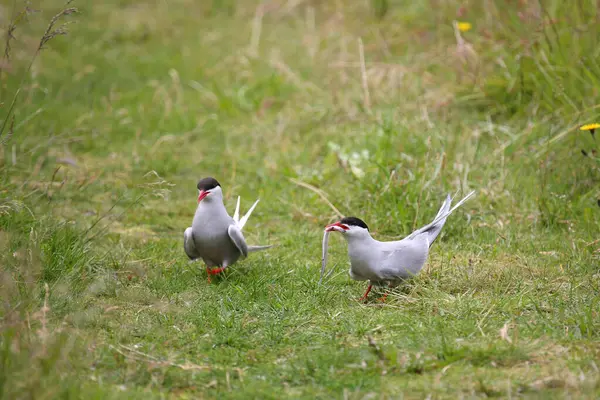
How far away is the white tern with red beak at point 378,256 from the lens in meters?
4.02

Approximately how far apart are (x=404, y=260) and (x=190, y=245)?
1.22 meters

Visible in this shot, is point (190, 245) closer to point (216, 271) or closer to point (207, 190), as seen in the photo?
point (216, 271)

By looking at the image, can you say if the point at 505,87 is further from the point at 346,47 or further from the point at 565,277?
the point at 565,277

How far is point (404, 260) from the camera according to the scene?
13.4ft

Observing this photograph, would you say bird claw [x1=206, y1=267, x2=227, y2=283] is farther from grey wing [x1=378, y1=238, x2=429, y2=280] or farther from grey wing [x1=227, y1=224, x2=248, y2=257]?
grey wing [x1=378, y1=238, x2=429, y2=280]

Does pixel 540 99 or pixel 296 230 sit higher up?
pixel 540 99

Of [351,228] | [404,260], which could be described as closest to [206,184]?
[351,228]

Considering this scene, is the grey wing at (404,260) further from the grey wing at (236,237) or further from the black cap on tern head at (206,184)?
the black cap on tern head at (206,184)

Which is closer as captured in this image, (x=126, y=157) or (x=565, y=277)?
(x=565, y=277)

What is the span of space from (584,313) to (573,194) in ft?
5.67

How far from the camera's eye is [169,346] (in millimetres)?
3525

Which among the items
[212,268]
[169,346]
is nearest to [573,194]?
[212,268]

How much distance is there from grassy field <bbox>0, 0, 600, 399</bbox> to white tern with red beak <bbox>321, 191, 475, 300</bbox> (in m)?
0.10

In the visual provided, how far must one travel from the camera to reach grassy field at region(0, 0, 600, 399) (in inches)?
128
